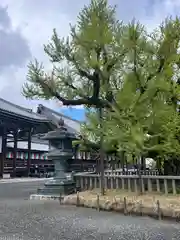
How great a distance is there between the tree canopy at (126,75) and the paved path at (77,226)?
98.3 inches

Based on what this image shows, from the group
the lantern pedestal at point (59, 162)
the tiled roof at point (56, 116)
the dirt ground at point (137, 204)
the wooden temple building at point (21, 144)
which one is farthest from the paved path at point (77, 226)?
the tiled roof at point (56, 116)

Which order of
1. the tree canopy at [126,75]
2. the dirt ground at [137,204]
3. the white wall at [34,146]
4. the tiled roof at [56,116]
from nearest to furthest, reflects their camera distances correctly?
1. the dirt ground at [137,204]
2. the tree canopy at [126,75]
3. the white wall at [34,146]
4. the tiled roof at [56,116]

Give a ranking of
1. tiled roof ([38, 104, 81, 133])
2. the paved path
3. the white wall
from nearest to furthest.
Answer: the paved path → the white wall → tiled roof ([38, 104, 81, 133])

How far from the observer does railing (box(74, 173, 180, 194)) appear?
8328mm

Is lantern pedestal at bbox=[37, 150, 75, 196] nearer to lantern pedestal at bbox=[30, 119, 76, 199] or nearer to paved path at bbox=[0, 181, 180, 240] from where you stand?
lantern pedestal at bbox=[30, 119, 76, 199]

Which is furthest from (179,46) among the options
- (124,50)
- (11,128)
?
(11,128)

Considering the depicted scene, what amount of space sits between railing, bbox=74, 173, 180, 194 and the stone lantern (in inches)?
19.8

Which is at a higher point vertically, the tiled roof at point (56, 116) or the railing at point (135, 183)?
the tiled roof at point (56, 116)

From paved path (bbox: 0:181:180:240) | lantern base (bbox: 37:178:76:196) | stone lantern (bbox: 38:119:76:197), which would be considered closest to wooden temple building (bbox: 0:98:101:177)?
stone lantern (bbox: 38:119:76:197)

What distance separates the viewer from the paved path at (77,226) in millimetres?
4723

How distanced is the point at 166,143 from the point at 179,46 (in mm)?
3440

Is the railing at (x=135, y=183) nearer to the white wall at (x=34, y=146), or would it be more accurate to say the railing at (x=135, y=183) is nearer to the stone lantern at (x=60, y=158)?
the stone lantern at (x=60, y=158)

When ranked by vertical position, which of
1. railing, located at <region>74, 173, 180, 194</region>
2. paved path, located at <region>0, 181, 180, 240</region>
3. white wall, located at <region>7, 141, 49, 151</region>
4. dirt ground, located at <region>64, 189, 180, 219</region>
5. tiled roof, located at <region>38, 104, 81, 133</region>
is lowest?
paved path, located at <region>0, 181, 180, 240</region>

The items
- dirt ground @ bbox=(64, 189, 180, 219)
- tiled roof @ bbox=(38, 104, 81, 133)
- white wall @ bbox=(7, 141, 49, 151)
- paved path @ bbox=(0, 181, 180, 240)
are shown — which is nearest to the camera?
paved path @ bbox=(0, 181, 180, 240)
